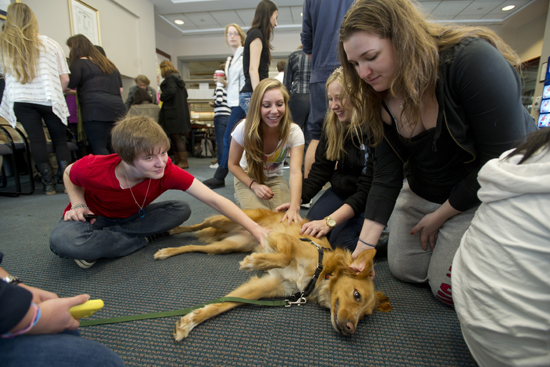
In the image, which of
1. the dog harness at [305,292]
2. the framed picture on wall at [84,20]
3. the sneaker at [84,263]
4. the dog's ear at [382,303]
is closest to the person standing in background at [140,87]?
the framed picture on wall at [84,20]

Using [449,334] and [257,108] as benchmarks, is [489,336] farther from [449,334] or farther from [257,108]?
[257,108]

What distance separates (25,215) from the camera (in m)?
2.80

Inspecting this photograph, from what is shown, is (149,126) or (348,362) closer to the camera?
(348,362)

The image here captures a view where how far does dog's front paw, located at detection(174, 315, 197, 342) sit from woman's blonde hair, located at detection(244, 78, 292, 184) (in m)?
1.42

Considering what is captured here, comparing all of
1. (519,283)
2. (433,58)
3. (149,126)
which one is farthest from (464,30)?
(149,126)

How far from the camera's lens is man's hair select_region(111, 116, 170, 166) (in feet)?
5.07

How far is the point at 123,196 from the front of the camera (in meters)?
1.83

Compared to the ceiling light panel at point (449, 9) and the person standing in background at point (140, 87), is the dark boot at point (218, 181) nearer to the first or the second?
the person standing in background at point (140, 87)

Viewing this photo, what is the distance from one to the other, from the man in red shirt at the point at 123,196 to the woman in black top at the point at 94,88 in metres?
2.22

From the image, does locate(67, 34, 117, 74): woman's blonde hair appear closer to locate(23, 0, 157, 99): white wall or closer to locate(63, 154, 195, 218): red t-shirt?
locate(63, 154, 195, 218): red t-shirt

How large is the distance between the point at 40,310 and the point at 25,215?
2929 millimetres

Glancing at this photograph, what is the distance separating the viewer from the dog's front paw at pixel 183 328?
1.18m

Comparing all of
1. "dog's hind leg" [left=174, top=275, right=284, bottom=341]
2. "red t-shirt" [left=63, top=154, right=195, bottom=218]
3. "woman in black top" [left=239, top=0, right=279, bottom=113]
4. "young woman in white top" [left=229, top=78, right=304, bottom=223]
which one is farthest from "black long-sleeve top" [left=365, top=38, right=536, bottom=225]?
"woman in black top" [left=239, top=0, right=279, bottom=113]

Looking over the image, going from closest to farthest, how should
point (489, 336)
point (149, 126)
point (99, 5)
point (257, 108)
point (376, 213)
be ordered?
point (489, 336) < point (376, 213) < point (149, 126) < point (257, 108) < point (99, 5)
